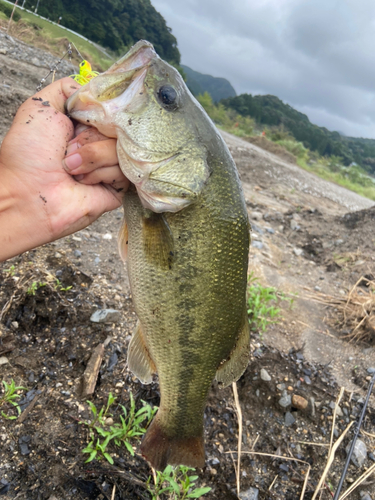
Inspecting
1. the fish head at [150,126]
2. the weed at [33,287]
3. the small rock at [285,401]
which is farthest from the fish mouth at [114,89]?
the small rock at [285,401]

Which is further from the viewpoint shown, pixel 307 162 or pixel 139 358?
pixel 307 162

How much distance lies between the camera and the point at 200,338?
70.5 inches

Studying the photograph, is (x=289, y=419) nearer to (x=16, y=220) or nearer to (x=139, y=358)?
(x=139, y=358)

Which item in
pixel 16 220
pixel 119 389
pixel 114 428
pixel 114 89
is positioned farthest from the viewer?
pixel 119 389

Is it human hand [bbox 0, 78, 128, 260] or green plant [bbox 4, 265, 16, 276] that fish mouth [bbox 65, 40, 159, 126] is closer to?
human hand [bbox 0, 78, 128, 260]

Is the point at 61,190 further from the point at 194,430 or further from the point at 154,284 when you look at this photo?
the point at 194,430

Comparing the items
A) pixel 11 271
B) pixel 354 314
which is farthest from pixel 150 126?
pixel 354 314

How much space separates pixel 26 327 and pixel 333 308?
165 inches

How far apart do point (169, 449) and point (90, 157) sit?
179 centimetres

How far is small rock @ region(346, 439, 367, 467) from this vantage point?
2.80 m

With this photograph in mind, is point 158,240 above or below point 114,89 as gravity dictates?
below

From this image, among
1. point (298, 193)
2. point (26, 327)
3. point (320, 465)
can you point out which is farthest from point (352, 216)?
point (26, 327)

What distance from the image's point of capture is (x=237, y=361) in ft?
6.54

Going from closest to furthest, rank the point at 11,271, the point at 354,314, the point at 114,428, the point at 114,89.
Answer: the point at 114,89, the point at 114,428, the point at 11,271, the point at 354,314
